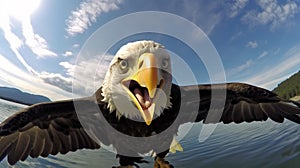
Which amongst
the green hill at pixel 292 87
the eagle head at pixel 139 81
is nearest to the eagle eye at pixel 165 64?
the eagle head at pixel 139 81

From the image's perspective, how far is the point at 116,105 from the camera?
4195mm

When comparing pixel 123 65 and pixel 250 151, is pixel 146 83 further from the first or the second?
pixel 250 151

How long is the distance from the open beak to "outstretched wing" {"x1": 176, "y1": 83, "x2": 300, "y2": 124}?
0.89m

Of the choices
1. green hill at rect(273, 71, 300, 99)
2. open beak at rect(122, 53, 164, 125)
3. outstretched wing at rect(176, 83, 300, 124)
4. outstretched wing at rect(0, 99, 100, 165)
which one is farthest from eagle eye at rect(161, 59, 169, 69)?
green hill at rect(273, 71, 300, 99)

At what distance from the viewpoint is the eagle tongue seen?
374cm

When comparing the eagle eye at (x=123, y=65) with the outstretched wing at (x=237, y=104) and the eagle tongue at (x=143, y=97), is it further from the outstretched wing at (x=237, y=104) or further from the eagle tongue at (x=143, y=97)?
the outstretched wing at (x=237, y=104)

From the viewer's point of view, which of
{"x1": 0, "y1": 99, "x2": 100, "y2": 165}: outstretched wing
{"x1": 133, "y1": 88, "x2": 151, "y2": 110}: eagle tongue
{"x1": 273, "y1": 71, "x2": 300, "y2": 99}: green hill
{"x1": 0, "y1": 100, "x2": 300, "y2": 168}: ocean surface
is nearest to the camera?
{"x1": 133, "y1": 88, "x2": 151, "y2": 110}: eagle tongue

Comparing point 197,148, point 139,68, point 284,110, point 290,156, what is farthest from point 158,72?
point 290,156

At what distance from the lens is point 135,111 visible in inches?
169

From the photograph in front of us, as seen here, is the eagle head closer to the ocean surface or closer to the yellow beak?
the yellow beak

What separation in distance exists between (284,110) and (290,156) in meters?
11.1

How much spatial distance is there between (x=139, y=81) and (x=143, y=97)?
11.3 inches

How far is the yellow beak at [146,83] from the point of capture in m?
3.55

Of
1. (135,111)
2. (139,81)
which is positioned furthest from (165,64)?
(135,111)
